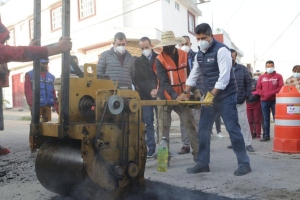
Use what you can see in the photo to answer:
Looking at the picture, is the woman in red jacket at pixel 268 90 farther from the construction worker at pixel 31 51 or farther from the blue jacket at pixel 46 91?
the construction worker at pixel 31 51

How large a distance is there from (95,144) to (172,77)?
2.47 meters

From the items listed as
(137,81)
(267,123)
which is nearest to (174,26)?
(267,123)

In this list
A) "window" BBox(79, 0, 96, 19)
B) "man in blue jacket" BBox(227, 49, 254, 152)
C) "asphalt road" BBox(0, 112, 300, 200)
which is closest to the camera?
"asphalt road" BBox(0, 112, 300, 200)

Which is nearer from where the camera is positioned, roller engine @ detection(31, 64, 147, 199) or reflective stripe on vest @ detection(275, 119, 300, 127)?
roller engine @ detection(31, 64, 147, 199)

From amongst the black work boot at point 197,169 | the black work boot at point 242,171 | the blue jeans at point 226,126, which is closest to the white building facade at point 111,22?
the blue jeans at point 226,126

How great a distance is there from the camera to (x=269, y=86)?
7.84 metres

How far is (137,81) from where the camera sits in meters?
6.11

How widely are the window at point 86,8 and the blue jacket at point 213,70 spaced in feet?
45.4

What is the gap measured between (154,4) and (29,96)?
11538mm

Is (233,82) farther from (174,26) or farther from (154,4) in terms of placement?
(174,26)

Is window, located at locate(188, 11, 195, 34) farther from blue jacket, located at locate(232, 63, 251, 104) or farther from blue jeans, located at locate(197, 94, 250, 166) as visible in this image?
blue jeans, located at locate(197, 94, 250, 166)

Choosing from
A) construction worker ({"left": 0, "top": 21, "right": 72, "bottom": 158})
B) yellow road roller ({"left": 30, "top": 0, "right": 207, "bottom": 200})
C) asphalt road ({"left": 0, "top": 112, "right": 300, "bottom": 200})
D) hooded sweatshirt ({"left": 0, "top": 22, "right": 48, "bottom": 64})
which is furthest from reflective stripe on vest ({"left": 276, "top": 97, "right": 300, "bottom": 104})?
hooded sweatshirt ({"left": 0, "top": 22, "right": 48, "bottom": 64})

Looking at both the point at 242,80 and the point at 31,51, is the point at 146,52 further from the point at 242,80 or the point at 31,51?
the point at 31,51

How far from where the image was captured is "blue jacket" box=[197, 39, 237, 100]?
178 inches
